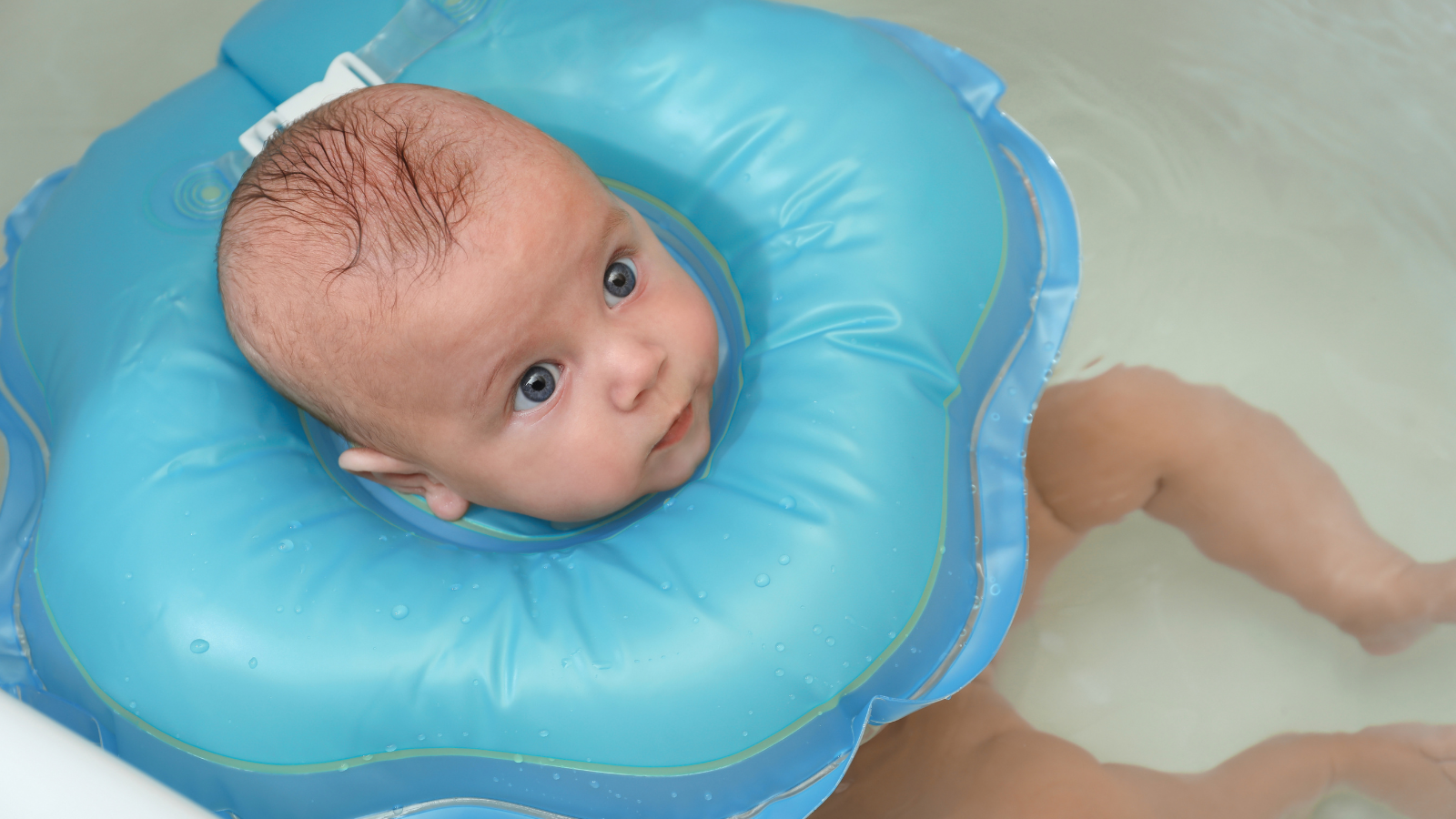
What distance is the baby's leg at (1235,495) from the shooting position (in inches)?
52.1

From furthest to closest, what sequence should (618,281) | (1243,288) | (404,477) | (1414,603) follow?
1. (1243,288)
2. (1414,603)
3. (404,477)
4. (618,281)

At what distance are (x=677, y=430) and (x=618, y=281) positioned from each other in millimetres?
161

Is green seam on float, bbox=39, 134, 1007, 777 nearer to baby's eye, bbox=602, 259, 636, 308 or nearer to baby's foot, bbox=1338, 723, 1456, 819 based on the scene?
baby's eye, bbox=602, 259, 636, 308

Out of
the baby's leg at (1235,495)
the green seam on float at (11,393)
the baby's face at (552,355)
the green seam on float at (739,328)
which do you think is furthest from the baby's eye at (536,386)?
the baby's leg at (1235,495)

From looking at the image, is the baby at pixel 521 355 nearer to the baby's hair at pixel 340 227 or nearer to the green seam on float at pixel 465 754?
the baby's hair at pixel 340 227

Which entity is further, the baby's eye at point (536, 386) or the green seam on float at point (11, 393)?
the green seam on float at point (11, 393)

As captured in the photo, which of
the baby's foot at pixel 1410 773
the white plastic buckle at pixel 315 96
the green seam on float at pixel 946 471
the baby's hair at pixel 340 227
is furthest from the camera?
the baby's foot at pixel 1410 773

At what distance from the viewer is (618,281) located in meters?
0.99

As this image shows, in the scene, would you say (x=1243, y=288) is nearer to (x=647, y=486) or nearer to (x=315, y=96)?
(x=647, y=486)

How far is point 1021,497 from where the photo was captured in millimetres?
1117

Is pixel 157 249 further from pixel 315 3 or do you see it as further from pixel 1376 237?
pixel 1376 237

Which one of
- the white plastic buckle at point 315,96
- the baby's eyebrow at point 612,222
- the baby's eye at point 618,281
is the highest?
the white plastic buckle at point 315,96

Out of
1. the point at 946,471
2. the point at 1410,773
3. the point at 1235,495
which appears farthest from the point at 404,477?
the point at 1410,773

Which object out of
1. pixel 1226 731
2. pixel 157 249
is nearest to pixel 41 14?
pixel 157 249
